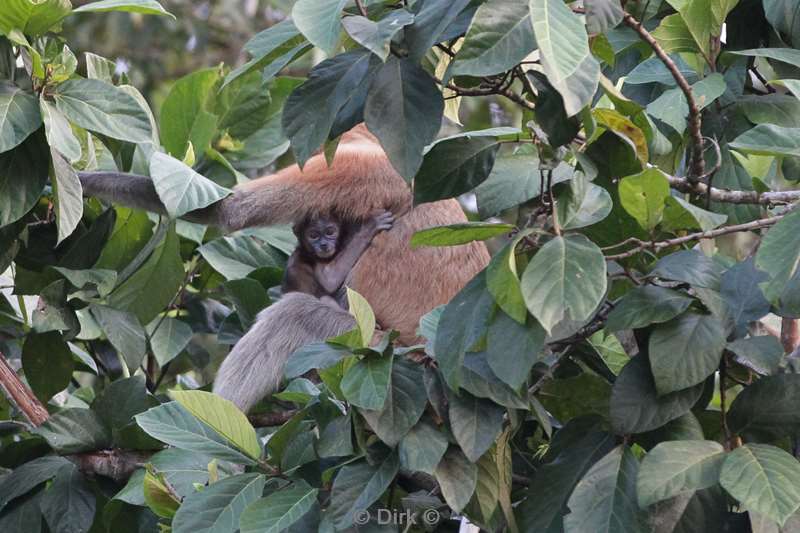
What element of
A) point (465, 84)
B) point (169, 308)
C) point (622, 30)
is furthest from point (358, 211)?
point (465, 84)

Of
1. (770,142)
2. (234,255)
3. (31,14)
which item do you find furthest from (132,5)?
(770,142)

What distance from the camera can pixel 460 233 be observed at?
2.64m

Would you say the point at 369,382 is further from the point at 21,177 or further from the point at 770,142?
the point at 21,177

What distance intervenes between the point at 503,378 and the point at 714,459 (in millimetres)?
546

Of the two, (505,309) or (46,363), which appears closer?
(505,309)

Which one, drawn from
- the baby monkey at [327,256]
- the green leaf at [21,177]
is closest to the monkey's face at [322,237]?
the baby monkey at [327,256]

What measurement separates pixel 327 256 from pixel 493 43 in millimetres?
2991

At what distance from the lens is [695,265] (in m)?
2.72

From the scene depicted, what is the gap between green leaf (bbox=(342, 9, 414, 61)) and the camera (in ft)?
7.83

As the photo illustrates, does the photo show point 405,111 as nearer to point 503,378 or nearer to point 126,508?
point 503,378

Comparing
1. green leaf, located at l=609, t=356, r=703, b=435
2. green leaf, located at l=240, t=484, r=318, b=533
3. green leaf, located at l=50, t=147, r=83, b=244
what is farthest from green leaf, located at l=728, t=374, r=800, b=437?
green leaf, located at l=50, t=147, r=83, b=244

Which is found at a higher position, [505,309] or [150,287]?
[505,309]

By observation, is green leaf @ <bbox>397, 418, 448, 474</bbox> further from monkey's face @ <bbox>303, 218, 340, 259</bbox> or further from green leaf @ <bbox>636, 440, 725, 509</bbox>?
monkey's face @ <bbox>303, 218, 340, 259</bbox>

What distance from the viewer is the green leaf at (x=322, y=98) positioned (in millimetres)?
2705
